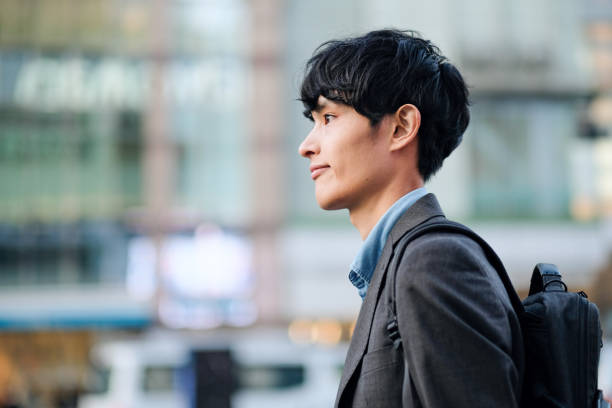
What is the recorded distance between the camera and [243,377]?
11.6 m

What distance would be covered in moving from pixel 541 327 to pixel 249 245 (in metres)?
18.3

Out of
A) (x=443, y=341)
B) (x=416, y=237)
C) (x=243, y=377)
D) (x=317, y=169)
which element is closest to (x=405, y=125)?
(x=317, y=169)

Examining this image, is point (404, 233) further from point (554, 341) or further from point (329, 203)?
point (554, 341)

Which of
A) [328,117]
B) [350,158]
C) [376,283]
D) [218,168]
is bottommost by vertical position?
[376,283]

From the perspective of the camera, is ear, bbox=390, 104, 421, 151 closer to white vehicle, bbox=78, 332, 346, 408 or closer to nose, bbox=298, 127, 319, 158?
nose, bbox=298, 127, 319, 158

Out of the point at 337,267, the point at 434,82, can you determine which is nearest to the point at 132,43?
the point at 337,267

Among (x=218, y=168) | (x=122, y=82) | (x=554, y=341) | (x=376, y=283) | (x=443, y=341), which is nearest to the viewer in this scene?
(x=443, y=341)

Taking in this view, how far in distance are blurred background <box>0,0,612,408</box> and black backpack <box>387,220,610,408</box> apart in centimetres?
1736

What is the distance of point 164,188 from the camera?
19.8 metres

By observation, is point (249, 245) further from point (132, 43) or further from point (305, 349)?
point (305, 349)

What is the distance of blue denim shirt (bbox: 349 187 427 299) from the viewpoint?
1623 mm

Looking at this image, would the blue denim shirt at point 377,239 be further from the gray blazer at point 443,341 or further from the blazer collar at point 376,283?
the gray blazer at point 443,341

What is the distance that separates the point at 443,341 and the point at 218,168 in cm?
1913

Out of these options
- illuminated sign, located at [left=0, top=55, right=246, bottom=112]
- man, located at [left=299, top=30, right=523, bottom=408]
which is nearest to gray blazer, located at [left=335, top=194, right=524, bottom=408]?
man, located at [left=299, top=30, right=523, bottom=408]
